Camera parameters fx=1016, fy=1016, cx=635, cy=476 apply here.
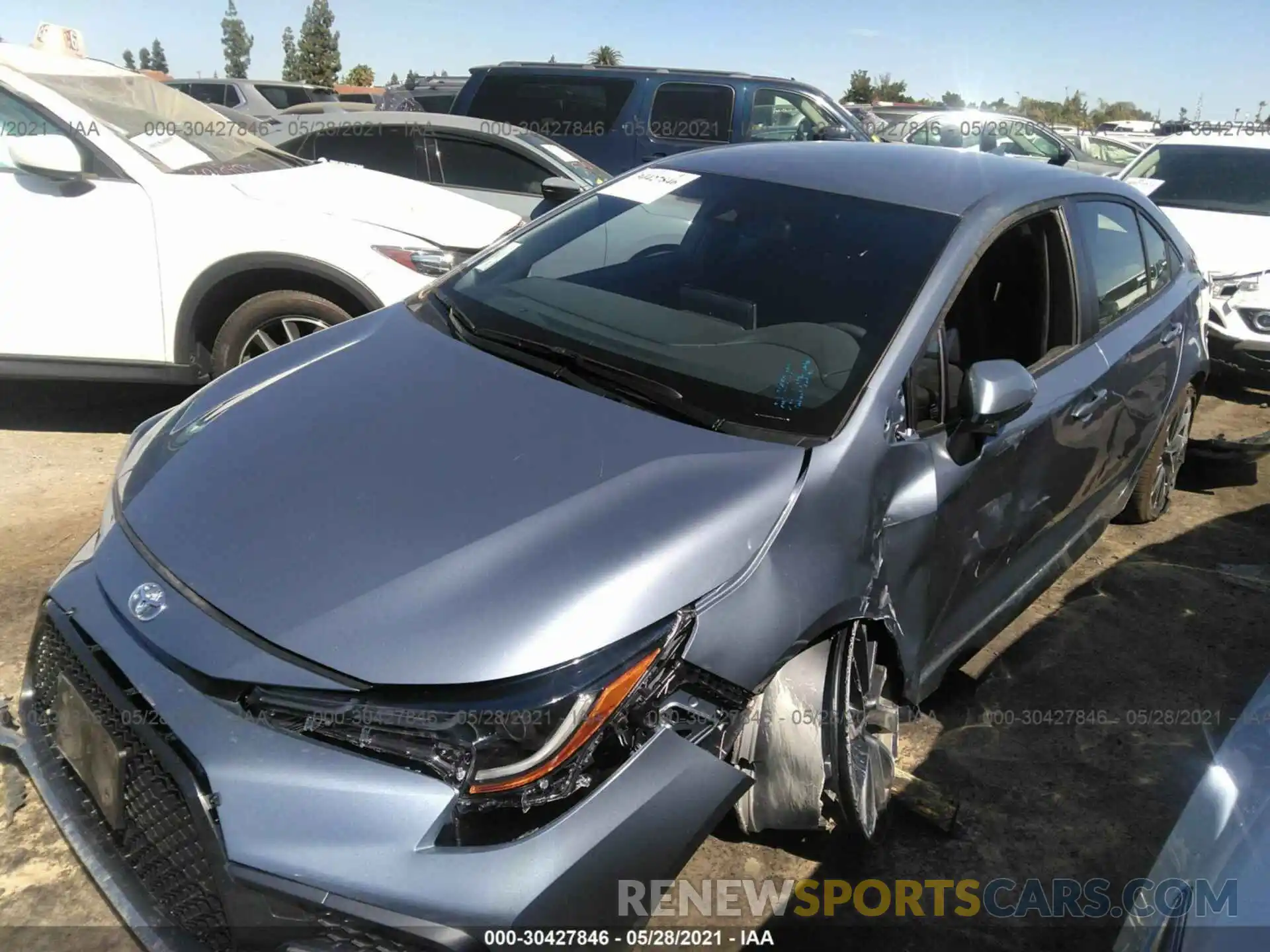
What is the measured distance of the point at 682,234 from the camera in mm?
3186

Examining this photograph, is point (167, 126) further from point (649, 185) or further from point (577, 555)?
point (577, 555)

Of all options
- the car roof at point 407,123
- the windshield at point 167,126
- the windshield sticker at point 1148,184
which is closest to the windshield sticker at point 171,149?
the windshield at point 167,126

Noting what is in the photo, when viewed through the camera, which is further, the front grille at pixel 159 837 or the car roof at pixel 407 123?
the car roof at pixel 407 123

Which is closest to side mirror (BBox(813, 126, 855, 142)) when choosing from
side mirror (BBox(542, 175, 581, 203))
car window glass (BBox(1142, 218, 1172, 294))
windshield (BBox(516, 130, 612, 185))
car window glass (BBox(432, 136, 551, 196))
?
windshield (BBox(516, 130, 612, 185))

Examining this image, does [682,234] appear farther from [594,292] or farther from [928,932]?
[928,932]

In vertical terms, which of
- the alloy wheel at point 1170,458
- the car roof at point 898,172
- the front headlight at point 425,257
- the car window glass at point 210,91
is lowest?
the alloy wheel at point 1170,458

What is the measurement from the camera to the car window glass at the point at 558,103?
911cm

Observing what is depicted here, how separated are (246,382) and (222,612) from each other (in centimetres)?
100

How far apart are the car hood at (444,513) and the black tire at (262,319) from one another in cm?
204

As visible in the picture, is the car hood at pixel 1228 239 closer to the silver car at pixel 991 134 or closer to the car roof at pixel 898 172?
the car roof at pixel 898 172

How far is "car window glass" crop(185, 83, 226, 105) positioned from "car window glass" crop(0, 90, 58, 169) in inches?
471

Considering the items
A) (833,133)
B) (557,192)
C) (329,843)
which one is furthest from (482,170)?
(329,843)

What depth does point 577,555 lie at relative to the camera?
1.91 metres

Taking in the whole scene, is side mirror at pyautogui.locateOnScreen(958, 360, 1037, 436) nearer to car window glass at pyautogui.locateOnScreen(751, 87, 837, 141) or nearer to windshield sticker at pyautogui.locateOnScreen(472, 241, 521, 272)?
windshield sticker at pyautogui.locateOnScreen(472, 241, 521, 272)
